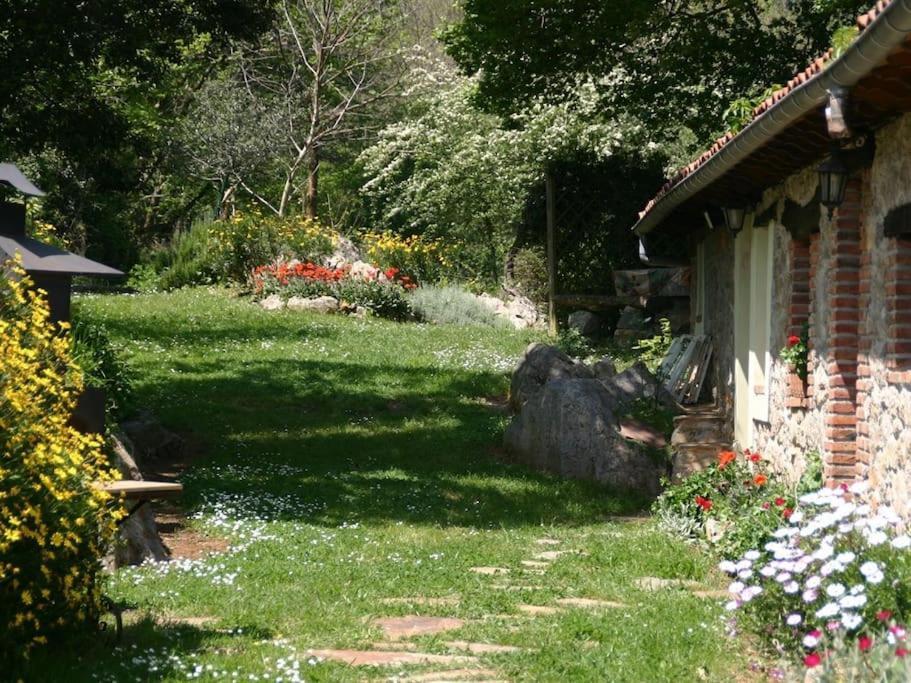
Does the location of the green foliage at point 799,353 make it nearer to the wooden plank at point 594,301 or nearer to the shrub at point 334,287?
the wooden plank at point 594,301

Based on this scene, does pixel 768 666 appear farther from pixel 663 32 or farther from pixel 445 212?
pixel 445 212

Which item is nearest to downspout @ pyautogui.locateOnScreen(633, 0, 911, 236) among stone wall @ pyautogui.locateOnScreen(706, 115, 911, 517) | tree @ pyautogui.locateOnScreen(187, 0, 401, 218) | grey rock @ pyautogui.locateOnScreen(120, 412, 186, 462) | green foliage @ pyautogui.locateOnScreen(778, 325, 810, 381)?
stone wall @ pyautogui.locateOnScreen(706, 115, 911, 517)

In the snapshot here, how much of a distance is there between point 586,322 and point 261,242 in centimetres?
726

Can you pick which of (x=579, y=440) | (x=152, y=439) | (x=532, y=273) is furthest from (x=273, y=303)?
(x=579, y=440)

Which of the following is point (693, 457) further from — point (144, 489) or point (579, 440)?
point (144, 489)

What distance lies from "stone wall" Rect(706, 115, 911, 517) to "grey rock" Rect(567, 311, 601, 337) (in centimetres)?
1313

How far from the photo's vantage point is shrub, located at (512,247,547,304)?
25.5m

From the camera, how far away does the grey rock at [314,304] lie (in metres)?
23.8

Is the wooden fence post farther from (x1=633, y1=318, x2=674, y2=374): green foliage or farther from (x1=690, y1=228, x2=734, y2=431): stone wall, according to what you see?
(x1=690, y1=228, x2=734, y2=431): stone wall

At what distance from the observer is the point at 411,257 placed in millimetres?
27219

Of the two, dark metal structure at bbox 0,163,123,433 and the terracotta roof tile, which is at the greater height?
the terracotta roof tile

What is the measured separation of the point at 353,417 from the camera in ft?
52.7

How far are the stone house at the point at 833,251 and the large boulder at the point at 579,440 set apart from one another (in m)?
1.33

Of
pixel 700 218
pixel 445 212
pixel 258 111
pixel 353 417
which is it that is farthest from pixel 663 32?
pixel 258 111
